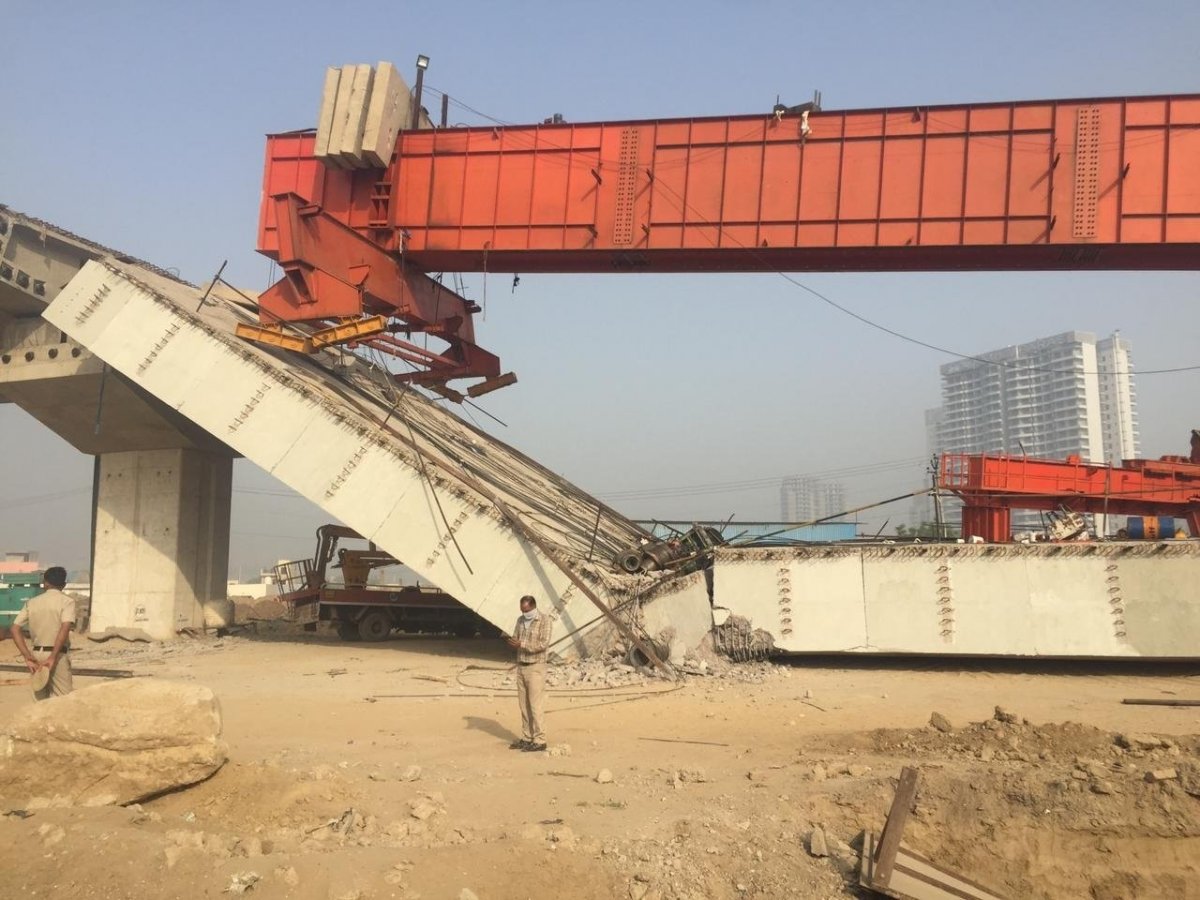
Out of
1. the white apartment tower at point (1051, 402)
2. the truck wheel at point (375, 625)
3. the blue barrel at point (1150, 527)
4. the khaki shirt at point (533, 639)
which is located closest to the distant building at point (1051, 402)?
the white apartment tower at point (1051, 402)

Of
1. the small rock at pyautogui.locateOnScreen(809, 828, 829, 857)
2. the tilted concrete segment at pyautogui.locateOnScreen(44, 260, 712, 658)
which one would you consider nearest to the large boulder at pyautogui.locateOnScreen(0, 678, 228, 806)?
the small rock at pyautogui.locateOnScreen(809, 828, 829, 857)

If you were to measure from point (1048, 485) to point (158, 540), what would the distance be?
1891cm

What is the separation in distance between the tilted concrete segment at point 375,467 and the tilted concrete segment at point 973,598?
1.21 meters

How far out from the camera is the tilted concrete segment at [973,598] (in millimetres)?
13430

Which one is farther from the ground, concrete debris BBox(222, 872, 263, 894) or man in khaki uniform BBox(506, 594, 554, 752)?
man in khaki uniform BBox(506, 594, 554, 752)

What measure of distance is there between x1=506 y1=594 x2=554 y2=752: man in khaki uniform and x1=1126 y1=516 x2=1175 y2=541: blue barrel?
39.2 feet

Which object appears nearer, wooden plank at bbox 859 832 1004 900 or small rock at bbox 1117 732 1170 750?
wooden plank at bbox 859 832 1004 900

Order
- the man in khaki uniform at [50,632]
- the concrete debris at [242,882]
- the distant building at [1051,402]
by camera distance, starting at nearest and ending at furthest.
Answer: the concrete debris at [242,882]
the man in khaki uniform at [50,632]
the distant building at [1051,402]

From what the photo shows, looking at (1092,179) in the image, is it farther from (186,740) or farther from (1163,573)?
(186,740)

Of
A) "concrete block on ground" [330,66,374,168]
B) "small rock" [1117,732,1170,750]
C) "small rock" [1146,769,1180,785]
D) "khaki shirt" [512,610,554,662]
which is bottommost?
"small rock" [1146,769,1180,785]

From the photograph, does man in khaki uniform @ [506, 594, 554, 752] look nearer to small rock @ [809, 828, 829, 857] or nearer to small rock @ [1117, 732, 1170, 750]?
small rock @ [809, 828, 829, 857]

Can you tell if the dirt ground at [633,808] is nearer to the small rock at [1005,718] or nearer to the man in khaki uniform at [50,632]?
the small rock at [1005,718]

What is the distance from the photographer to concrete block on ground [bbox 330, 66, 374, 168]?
15.4 m

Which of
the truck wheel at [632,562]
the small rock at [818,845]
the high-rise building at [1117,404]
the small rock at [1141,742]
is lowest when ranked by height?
the small rock at [818,845]
